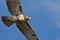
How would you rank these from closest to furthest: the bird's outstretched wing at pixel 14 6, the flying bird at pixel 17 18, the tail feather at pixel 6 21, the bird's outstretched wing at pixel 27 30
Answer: the tail feather at pixel 6 21, the flying bird at pixel 17 18, the bird's outstretched wing at pixel 14 6, the bird's outstretched wing at pixel 27 30

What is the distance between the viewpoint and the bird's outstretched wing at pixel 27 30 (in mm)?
48125

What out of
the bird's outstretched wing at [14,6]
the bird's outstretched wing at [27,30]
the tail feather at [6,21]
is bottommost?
the tail feather at [6,21]

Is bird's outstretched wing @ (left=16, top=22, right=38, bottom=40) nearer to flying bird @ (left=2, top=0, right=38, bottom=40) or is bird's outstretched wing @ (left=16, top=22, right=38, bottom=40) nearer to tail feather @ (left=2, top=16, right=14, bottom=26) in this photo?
flying bird @ (left=2, top=0, right=38, bottom=40)

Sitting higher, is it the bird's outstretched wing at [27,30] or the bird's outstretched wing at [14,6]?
the bird's outstretched wing at [14,6]

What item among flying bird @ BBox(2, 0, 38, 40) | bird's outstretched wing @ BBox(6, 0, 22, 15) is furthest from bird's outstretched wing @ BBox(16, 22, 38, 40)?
bird's outstretched wing @ BBox(6, 0, 22, 15)

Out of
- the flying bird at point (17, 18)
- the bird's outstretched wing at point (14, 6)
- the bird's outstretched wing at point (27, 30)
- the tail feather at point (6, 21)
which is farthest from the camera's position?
the bird's outstretched wing at point (27, 30)

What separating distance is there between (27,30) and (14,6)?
9.89 ft

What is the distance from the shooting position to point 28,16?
45500 millimetres

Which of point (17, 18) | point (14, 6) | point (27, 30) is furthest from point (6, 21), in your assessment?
point (27, 30)

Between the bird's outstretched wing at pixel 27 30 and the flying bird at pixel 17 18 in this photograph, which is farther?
the bird's outstretched wing at pixel 27 30

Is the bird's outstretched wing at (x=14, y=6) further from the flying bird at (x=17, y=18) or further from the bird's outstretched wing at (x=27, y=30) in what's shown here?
the bird's outstretched wing at (x=27, y=30)

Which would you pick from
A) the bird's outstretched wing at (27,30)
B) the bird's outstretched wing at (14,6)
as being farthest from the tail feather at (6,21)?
the bird's outstretched wing at (27,30)

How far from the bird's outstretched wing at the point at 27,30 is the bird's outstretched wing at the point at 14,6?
125cm

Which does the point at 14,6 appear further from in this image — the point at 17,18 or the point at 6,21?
the point at 6,21
